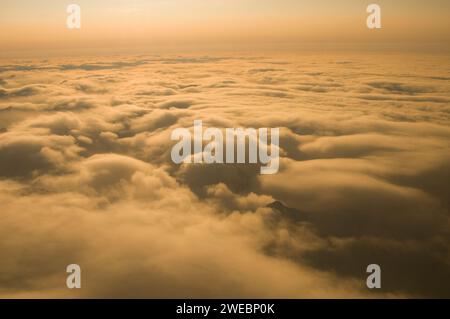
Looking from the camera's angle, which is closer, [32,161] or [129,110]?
[32,161]

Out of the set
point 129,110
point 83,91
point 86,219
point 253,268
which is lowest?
point 253,268

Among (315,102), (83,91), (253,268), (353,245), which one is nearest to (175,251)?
(253,268)

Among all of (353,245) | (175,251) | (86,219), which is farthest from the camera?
(86,219)

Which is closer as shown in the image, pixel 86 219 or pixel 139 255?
pixel 139 255

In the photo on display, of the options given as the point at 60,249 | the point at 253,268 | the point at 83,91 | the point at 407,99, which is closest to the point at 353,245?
the point at 253,268

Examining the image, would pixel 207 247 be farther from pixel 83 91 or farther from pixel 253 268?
pixel 83 91

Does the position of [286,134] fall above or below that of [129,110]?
below

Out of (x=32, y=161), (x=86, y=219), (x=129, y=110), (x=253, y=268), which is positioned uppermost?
(x=129, y=110)

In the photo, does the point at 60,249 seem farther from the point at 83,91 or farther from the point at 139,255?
the point at 83,91

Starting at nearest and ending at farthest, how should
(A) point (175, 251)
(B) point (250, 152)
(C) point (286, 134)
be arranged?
(A) point (175, 251) → (B) point (250, 152) → (C) point (286, 134)
